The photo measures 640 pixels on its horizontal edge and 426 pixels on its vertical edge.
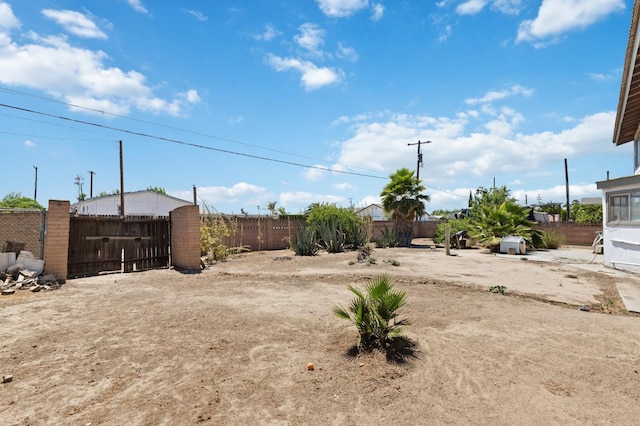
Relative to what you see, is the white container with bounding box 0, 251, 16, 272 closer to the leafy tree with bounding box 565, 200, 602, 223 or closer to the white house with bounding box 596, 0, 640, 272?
the white house with bounding box 596, 0, 640, 272

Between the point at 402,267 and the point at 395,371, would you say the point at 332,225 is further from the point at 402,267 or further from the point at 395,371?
the point at 395,371

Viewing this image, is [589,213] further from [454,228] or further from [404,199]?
[404,199]

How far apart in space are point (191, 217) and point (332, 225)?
759cm

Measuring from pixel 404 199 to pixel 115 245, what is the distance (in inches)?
618

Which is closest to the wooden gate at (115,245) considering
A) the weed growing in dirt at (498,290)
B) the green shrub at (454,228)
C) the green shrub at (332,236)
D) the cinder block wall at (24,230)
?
the cinder block wall at (24,230)

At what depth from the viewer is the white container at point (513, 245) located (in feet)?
53.1

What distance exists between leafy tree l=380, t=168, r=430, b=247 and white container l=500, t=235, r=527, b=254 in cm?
531

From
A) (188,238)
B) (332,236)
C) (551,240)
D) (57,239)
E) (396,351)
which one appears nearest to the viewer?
(396,351)

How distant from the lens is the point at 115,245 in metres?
9.52

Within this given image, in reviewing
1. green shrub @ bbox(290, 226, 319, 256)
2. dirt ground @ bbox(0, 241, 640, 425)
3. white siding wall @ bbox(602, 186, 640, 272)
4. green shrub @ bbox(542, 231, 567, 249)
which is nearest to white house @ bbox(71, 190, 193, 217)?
green shrub @ bbox(290, 226, 319, 256)

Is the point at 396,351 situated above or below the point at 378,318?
below

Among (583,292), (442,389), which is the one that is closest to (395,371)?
(442,389)

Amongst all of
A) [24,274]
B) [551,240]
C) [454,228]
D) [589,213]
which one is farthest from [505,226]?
[24,274]

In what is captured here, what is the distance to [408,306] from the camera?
5.73m
